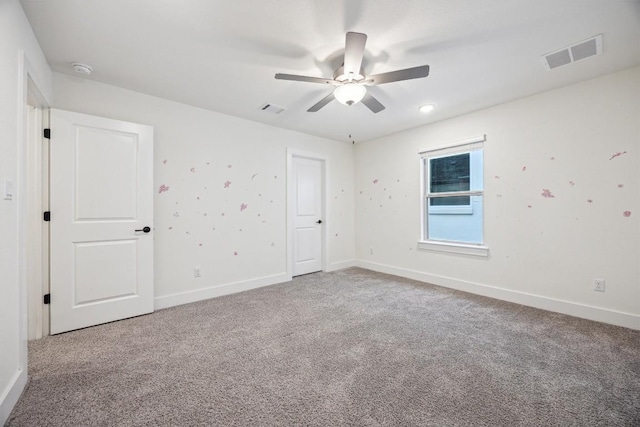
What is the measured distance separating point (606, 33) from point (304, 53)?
7.45 ft

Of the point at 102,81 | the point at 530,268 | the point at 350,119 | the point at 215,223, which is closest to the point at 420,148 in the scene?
the point at 350,119

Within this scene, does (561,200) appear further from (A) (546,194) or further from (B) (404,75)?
(B) (404,75)

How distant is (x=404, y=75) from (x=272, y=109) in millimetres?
1901

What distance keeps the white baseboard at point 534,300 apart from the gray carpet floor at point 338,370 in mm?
117

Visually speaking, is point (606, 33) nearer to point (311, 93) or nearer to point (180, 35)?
point (311, 93)

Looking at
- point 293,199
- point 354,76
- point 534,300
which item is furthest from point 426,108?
point 534,300

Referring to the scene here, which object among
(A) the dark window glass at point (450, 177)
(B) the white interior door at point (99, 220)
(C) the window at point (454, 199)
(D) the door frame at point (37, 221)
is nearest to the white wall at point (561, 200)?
(C) the window at point (454, 199)

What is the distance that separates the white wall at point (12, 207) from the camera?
147cm

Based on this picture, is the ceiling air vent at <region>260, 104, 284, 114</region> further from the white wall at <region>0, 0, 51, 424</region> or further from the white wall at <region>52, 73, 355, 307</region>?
the white wall at <region>0, 0, 51, 424</region>

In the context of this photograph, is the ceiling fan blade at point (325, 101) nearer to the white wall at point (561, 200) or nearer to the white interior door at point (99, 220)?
the white interior door at point (99, 220)

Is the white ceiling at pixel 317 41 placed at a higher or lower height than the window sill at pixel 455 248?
higher

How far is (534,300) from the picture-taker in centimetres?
308

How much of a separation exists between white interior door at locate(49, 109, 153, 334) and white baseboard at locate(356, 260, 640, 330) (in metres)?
3.69

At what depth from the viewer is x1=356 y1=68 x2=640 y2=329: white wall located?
2.55 metres
